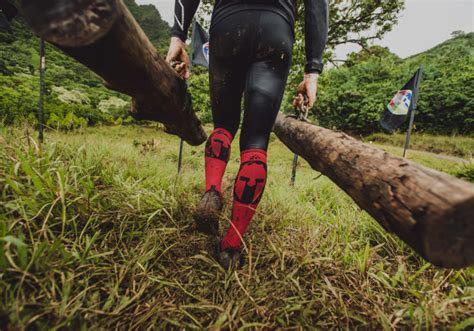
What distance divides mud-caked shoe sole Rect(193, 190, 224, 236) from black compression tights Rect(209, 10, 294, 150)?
342 mm

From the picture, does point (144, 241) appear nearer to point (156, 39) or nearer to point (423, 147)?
point (423, 147)

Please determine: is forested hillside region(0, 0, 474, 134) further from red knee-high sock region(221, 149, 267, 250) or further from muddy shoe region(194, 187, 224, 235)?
muddy shoe region(194, 187, 224, 235)

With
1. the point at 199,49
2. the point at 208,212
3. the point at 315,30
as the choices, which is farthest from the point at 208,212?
the point at 199,49

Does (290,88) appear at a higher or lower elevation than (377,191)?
higher

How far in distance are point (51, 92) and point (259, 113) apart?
1007cm

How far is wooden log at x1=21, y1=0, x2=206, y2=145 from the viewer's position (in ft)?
1.96

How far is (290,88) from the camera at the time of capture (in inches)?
311

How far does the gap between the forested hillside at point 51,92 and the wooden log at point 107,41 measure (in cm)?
159

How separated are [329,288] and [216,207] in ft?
2.03

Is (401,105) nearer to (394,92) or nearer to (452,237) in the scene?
(452,237)

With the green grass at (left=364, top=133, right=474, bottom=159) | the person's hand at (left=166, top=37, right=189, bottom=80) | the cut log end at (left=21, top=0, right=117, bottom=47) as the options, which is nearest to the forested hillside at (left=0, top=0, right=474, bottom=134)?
the green grass at (left=364, top=133, right=474, bottom=159)

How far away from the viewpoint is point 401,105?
587cm

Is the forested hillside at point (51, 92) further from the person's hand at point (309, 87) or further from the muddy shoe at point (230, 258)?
the person's hand at point (309, 87)

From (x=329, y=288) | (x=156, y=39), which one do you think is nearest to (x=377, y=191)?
(x=329, y=288)
